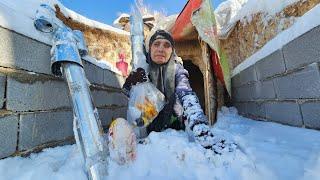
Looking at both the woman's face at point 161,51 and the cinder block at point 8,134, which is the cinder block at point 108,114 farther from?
the cinder block at point 8,134

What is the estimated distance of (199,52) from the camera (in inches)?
183

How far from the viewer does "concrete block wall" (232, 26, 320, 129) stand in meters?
1.85

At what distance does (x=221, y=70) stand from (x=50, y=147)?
267cm

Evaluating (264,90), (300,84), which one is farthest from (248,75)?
(300,84)

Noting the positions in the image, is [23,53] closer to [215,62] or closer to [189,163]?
[189,163]

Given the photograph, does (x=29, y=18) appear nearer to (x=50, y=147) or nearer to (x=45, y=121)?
(x=45, y=121)

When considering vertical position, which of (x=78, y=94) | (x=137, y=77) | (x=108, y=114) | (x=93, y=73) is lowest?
(x=108, y=114)

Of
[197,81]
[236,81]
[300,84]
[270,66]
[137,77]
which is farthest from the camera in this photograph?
[197,81]

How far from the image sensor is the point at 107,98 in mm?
2975

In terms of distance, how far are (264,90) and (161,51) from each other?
4.07ft

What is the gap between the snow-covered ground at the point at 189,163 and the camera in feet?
4.39

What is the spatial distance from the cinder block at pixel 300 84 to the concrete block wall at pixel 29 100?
1790mm

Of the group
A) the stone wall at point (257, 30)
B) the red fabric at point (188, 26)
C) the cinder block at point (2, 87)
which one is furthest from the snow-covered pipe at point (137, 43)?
the stone wall at point (257, 30)

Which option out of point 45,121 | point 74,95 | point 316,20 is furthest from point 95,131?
point 316,20
